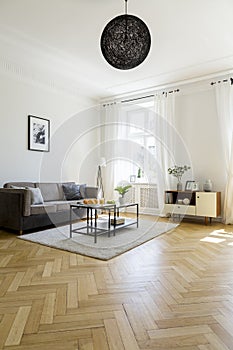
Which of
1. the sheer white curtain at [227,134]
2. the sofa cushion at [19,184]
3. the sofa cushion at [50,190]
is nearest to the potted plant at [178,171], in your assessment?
the sheer white curtain at [227,134]

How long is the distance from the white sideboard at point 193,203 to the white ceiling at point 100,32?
2324 millimetres

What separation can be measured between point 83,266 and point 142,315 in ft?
3.08

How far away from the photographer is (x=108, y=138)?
6137 mm

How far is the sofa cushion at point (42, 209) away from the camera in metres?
3.58

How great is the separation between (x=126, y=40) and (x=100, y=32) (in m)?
1.01

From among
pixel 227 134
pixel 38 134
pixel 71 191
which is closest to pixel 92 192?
pixel 71 191

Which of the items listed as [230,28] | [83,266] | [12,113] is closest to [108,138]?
[12,113]

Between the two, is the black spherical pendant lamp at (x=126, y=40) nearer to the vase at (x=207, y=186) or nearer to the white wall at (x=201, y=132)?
the white wall at (x=201, y=132)

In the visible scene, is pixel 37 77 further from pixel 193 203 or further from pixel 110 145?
pixel 193 203

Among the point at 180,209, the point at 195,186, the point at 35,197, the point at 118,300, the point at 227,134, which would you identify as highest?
the point at 227,134

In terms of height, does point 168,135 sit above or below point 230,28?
below

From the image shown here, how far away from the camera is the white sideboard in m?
4.24

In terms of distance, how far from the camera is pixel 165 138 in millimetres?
5180

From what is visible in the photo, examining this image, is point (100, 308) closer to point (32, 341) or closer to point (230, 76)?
point (32, 341)
